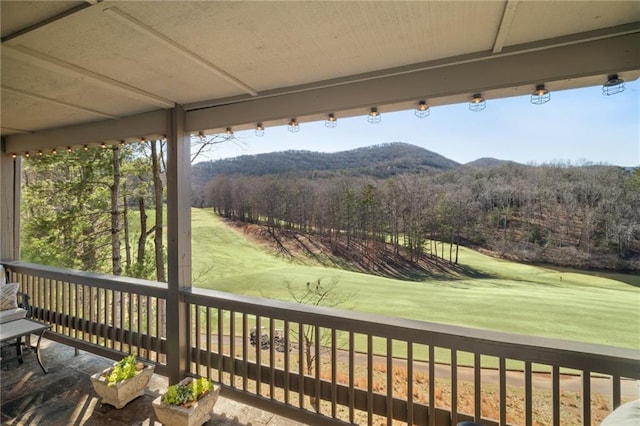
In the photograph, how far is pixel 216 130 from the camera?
2684 millimetres

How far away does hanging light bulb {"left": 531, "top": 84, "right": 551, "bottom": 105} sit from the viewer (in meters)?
1.73

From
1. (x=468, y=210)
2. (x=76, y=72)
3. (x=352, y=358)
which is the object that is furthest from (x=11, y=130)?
(x=468, y=210)

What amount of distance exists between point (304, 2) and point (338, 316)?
6.30ft

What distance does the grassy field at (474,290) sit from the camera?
4180 millimetres

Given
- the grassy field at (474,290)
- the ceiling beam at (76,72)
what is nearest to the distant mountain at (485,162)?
the grassy field at (474,290)

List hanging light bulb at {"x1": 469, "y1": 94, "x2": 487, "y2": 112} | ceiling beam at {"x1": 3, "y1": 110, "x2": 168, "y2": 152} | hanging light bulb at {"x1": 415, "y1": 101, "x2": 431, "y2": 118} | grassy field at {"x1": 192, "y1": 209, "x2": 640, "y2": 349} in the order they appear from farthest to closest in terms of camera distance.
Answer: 1. grassy field at {"x1": 192, "y1": 209, "x2": 640, "y2": 349}
2. ceiling beam at {"x1": 3, "y1": 110, "x2": 168, "y2": 152}
3. hanging light bulb at {"x1": 415, "y1": 101, "x2": 431, "y2": 118}
4. hanging light bulb at {"x1": 469, "y1": 94, "x2": 487, "y2": 112}

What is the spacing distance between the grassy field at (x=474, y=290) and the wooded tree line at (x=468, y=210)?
0.39 meters

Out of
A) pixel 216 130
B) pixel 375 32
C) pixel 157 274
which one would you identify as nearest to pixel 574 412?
pixel 375 32

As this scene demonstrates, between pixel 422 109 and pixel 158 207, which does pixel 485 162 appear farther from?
pixel 158 207

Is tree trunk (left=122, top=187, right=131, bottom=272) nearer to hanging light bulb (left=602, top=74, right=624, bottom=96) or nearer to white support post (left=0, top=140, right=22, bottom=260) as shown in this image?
white support post (left=0, top=140, right=22, bottom=260)

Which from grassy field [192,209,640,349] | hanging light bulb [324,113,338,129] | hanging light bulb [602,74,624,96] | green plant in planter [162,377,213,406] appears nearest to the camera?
hanging light bulb [602,74,624,96]

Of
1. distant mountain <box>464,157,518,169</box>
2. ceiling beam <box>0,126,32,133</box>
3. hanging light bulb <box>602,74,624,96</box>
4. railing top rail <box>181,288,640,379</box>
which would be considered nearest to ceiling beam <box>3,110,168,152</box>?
ceiling beam <box>0,126,32,133</box>

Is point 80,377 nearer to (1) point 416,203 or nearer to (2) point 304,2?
(2) point 304,2

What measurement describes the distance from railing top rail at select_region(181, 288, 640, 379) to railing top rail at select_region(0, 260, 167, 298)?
101cm
